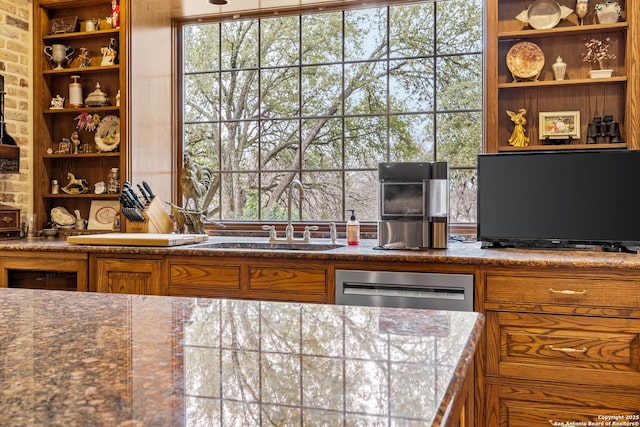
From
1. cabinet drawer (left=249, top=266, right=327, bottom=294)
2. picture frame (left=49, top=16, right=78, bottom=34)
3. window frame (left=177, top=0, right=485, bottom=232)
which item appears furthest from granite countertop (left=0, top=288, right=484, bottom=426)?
picture frame (left=49, top=16, right=78, bottom=34)

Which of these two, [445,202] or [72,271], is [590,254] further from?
[72,271]

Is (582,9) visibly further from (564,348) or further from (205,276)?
(205,276)

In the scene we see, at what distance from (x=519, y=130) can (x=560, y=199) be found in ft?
1.75

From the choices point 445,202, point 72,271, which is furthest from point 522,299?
point 72,271

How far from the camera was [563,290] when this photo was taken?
2.20 m

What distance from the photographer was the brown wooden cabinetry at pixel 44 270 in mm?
2893

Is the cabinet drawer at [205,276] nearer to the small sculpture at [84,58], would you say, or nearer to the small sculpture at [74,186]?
the small sculpture at [74,186]

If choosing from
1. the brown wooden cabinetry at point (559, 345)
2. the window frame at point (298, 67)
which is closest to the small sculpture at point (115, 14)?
the window frame at point (298, 67)

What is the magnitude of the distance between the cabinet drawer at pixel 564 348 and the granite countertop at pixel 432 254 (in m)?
0.23

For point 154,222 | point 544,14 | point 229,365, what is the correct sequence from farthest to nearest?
point 154,222, point 544,14, point 229,365

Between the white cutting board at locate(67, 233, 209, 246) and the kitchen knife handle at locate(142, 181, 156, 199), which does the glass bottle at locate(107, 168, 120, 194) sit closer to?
the kitchen knife handle at locate(142, 181, 156, 199)

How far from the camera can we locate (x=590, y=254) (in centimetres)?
236

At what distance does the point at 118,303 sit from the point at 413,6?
2.79 meters

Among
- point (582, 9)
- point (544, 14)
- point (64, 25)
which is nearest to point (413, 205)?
point (544, 14)
